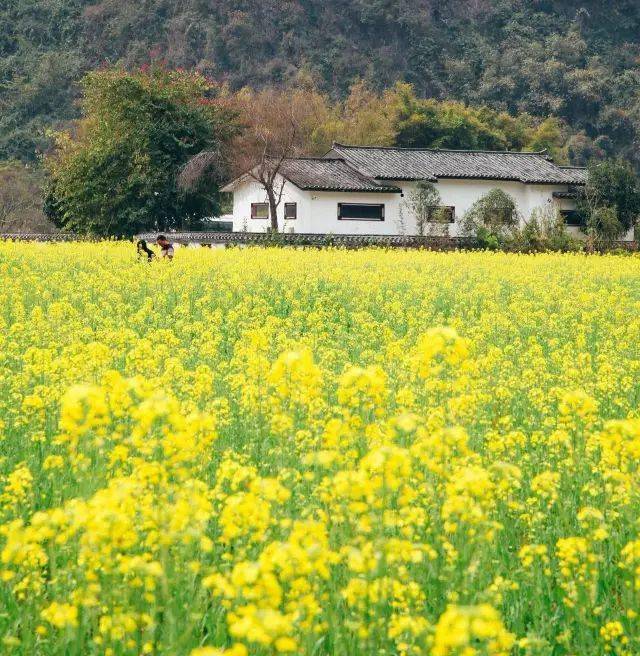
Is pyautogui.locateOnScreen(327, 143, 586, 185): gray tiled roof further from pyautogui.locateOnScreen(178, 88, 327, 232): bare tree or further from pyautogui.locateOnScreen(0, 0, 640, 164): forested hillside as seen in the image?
pyautogui.locateOnScreen(0, 0, 640, 164): forested hillside

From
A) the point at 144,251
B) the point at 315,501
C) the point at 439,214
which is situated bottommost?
the point at 315,501

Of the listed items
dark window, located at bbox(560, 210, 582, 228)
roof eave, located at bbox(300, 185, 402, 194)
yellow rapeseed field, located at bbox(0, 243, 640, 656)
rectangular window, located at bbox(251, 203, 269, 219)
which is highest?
roof eave, located at bbox(300, 185, 402, 194)

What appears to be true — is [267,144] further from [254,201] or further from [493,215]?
[493,215]

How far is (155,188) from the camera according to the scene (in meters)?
35.5

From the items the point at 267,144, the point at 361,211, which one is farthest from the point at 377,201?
the point at 267,144

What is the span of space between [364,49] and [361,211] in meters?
33.2

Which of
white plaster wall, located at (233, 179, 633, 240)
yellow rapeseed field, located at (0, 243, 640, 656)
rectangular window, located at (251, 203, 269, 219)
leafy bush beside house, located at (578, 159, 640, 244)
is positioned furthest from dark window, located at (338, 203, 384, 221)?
yellow rapeseed field, located at (0, 243, 640, 656)

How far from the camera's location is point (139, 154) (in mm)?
35594

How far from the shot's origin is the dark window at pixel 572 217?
37.4 metres

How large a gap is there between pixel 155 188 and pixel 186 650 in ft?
109

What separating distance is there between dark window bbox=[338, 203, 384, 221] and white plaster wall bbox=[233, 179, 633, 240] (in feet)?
0.41

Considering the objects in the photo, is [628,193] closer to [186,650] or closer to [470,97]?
[470,97]

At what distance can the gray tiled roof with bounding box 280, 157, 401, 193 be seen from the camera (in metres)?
34.4

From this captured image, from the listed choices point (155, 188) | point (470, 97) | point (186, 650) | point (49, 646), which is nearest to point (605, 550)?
point (186, 650)
